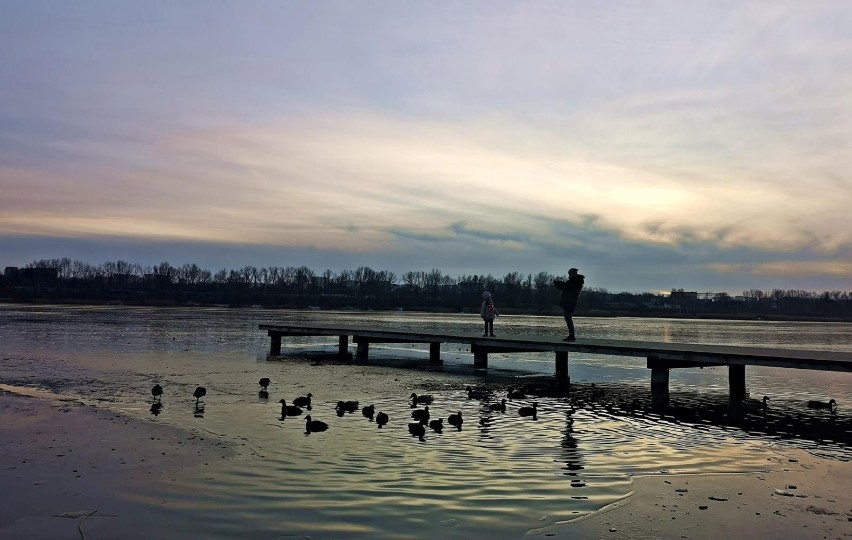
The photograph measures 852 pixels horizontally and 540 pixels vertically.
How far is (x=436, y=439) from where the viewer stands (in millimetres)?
12047

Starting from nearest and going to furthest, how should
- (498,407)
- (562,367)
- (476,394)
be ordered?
1. (498,407)
2. (476,394)
3. (562,367)

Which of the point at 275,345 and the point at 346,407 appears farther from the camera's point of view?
the point at 275,345

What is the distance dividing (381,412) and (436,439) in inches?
85.1

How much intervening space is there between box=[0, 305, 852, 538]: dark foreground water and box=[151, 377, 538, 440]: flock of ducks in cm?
18

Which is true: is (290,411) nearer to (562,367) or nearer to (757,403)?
(757,403)

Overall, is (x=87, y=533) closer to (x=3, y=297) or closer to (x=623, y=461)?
(x=623, y=461)

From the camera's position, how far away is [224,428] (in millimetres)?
12758

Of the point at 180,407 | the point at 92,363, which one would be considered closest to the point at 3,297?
the point at 92,363

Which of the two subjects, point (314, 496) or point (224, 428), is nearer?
point (314, 496)

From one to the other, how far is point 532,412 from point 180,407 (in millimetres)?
7442

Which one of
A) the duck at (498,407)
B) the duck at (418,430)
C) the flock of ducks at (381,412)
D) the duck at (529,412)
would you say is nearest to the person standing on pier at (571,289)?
the flock of ducks at (381,412)

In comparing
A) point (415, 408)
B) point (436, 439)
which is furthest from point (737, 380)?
point (436, 439)

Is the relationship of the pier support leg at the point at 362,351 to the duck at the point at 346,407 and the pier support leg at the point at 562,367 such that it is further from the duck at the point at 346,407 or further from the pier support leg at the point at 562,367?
the duck at the point at 346,407

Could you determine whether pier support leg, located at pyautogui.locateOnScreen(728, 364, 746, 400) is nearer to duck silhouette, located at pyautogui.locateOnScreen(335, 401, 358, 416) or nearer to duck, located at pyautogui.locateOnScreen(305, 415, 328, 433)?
duck silhouette, located at pyautogui.locateOnScreen(335, 401, 358, 416)
